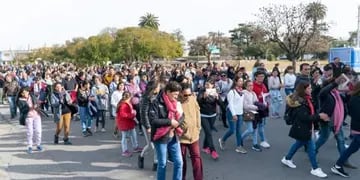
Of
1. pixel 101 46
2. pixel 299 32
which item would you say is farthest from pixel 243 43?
pixel 299 32

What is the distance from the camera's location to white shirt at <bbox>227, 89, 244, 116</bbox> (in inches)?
337

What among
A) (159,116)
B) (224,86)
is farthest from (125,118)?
(224,86)

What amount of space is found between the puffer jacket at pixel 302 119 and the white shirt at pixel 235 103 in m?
1.60

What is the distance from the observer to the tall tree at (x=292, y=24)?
38.0m

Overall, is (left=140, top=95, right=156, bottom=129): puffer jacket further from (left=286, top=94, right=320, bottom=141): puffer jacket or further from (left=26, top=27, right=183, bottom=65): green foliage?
(left=26, top=27, right=183, bottom=65): green foliage

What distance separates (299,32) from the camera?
1511 inches

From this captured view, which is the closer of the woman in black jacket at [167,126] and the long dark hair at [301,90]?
the woman in black jacket at [167,126]

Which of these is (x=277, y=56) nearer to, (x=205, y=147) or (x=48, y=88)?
(x=48, y=88)

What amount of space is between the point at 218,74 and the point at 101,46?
170ft

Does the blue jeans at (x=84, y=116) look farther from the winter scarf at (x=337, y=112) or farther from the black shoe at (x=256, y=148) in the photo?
the winter scarf at (x=337, y=112)

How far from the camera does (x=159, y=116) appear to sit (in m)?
6.02

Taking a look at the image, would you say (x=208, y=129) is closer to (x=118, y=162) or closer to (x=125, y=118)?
(x=125, y=118)

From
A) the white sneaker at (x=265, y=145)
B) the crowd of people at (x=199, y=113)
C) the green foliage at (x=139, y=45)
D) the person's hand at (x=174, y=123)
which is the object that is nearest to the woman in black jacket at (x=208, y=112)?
the crowd of people at (x=199, y=113)

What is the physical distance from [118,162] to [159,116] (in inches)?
107
